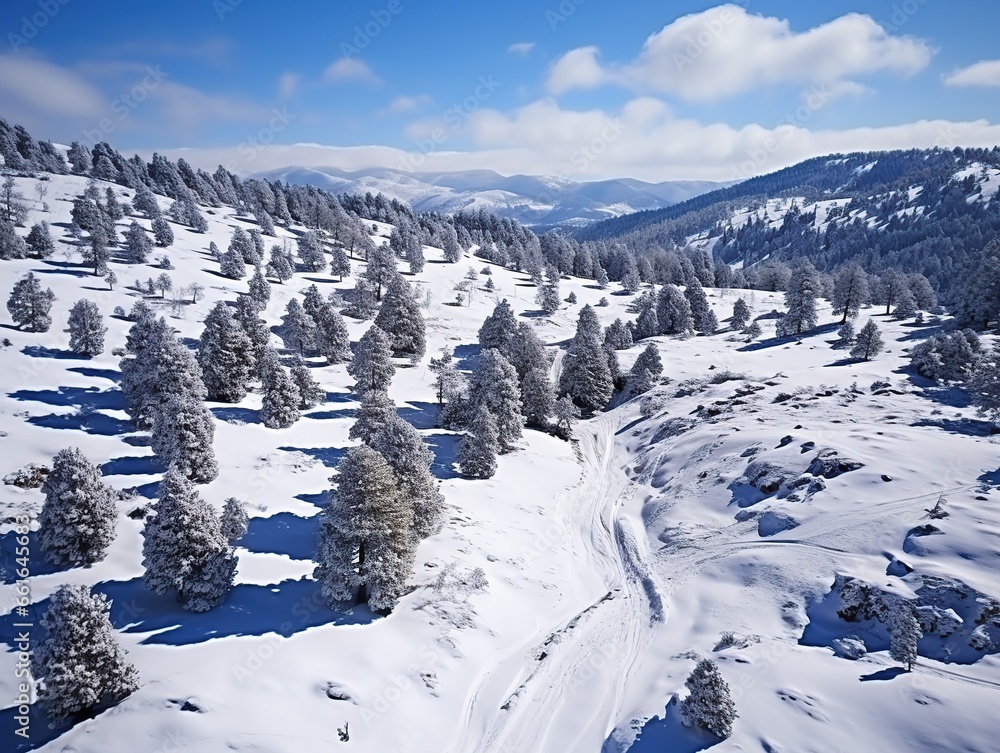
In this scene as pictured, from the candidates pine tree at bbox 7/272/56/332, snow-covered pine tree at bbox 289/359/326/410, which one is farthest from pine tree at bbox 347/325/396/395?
pine tree at bbox 7/272/56/332

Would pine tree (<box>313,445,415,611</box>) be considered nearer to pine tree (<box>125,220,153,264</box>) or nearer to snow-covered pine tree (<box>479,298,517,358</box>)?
snow-covered pine tree (<box>479,298,517,358</box>)

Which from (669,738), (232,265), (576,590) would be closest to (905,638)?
(669,738)

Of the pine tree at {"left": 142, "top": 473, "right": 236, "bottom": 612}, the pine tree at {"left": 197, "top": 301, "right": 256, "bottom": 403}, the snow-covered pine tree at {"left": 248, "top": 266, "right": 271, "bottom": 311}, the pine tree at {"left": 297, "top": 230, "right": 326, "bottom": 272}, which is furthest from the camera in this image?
the pine tree at {"left": 297, "top": 230, "right": 326, "bottom": 272}

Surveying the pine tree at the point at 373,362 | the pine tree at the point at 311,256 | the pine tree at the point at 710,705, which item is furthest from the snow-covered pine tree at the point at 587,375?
the pine tree at the point at 311,256

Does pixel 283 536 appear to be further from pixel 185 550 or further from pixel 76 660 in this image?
pixel 76 660

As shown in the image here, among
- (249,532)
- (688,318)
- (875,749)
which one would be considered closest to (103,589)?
(249,532)

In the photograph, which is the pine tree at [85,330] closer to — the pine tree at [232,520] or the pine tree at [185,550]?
the pine tree at [232,520]
